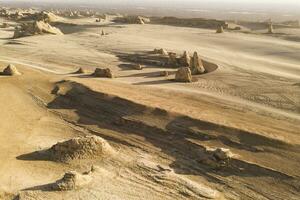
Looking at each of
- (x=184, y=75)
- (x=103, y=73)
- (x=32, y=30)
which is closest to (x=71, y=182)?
(x=184, y=75)

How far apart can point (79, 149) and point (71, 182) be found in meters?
1.88

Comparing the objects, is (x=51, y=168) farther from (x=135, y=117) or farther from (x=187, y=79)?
(x=187, y=79)

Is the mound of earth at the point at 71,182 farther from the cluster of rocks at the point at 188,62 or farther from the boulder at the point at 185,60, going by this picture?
the boulder at the point at 185,60

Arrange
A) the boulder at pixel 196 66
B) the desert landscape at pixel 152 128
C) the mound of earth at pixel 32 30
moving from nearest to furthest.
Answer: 1. the desert landscape at pixel 152 128
2. the boulder at pixel 196 66
3. the mound of earth at pixel 32 30

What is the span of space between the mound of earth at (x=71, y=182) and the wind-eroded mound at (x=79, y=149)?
58.6 inches

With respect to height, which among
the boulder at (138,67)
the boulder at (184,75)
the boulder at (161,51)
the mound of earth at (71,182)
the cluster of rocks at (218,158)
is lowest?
the mound of earth at (71,182)

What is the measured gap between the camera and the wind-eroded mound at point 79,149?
1220 cm

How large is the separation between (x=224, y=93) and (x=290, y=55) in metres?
10.1

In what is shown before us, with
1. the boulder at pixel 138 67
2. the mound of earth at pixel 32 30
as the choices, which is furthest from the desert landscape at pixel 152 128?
the mound of earth at pixel 32 30

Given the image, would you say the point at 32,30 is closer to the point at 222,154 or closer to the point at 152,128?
the point at 152,128

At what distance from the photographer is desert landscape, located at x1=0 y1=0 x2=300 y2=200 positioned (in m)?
10.8

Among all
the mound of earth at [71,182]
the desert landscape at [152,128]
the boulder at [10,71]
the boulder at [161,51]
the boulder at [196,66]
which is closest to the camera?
the mound of earth at [71,182]

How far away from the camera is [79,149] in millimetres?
12266

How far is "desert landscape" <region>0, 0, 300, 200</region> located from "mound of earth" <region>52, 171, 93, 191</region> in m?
0.03
